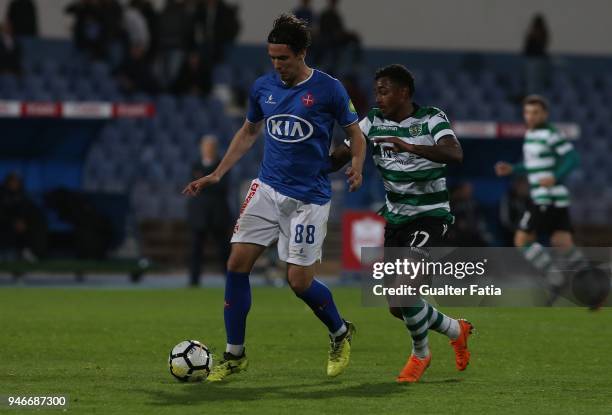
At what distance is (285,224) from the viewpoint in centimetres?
845

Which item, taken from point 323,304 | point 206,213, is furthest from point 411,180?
point 206,213

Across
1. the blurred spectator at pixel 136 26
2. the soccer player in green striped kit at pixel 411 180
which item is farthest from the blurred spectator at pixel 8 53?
the soccer player in green striped kit at pixel 411 180

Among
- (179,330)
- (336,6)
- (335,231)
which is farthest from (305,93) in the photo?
(336,6)

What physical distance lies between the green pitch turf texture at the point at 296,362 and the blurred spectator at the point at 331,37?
10.3 meters

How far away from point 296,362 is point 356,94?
14.3m

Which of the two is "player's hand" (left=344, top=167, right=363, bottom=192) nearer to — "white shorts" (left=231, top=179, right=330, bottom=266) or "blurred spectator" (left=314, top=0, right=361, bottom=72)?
"white shorts" (left=231, top=179, right=330, bottom=266)

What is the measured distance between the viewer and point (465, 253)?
18016 millimetres

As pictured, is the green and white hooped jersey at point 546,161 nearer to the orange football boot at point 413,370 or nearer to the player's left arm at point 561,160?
the player's left arm at point 561,160

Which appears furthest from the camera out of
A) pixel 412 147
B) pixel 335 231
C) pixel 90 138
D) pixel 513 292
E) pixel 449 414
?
pixel 335 231

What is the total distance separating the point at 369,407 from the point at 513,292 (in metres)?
10.2

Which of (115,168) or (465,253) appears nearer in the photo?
(465,253)

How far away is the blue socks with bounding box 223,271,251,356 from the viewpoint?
27.4 feet

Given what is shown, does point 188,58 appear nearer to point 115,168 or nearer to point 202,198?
point 115,168

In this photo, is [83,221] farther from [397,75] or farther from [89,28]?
[397,75]
